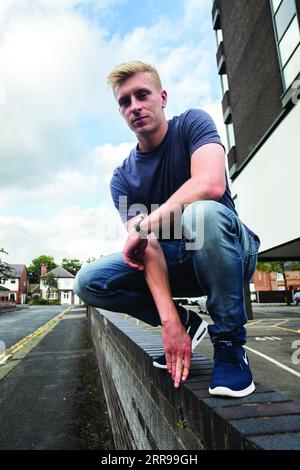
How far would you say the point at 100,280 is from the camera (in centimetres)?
212

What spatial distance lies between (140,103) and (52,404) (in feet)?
19.4

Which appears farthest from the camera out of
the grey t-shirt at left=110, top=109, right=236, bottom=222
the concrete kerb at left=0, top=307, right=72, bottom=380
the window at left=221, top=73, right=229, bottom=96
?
the window at left=221, top=73, right=229, bottom=96

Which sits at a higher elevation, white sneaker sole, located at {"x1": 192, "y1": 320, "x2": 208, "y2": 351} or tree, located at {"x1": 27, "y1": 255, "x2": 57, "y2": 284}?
tree, located at {"x1": 27, "y1": 255, "x2": 57, "y2": 284}

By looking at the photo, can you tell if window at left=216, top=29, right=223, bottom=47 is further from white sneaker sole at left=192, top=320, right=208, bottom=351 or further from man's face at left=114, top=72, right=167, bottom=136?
white sneaker sole at left=192, top=320, right=208, bottom=351

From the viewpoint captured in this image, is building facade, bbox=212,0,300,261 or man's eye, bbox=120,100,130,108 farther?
building facade, bbox=212,0,300,261

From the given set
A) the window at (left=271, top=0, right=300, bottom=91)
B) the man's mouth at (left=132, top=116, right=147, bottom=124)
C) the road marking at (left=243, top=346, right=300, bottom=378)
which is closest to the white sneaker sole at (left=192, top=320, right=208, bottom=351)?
the man's mouth at (left=132, top=116, right=147, bottom=124)

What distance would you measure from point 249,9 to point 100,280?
18721 millimetres

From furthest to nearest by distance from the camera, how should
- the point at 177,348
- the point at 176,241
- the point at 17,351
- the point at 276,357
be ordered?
the point at 17,351, the point at 276,357, the point at 176,241, the point at 177,348

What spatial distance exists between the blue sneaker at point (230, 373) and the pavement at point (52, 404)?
12.4 ft

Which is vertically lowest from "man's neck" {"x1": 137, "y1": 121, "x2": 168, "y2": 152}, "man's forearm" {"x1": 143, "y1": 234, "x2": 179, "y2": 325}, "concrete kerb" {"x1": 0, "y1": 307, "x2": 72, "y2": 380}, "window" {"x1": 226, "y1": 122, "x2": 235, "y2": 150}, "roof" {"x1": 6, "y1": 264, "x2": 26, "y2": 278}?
"concrete kerb" {"x1": 0, "y1": 307, "x2": 72, "y2": 380}

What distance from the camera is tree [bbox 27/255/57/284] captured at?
103 metres

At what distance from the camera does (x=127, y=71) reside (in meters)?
2.04

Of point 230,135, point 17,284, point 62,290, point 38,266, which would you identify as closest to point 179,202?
point 230,135

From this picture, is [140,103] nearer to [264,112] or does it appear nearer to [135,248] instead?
[135,248]
